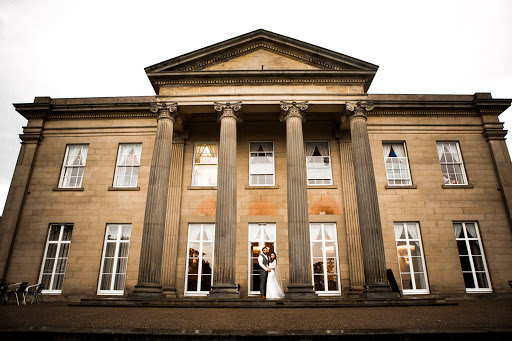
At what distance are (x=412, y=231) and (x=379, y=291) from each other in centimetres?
505

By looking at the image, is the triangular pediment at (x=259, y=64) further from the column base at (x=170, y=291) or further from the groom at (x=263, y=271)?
the column base at (x=170, y=291)

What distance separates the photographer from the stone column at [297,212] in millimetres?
10938

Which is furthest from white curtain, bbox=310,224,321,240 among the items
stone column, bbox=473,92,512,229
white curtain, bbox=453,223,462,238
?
stone column, bbox=473,92,512,229

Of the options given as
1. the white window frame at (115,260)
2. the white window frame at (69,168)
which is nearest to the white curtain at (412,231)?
the white window frame at (115,260)

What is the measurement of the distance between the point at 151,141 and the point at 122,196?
10.3 feet

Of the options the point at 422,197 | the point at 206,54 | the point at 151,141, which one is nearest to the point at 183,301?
the point at 151,141

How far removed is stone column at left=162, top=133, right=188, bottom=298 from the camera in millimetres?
13594

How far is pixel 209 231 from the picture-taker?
1467 centimetres

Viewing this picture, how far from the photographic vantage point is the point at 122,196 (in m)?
15.1

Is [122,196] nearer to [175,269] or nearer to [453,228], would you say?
[175,269]

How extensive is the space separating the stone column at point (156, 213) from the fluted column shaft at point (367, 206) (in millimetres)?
7726

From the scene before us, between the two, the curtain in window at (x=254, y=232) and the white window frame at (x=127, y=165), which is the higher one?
the white window frame at (x=127, y=165)

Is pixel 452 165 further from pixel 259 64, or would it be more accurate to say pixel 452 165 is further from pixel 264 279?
pixel 264 279

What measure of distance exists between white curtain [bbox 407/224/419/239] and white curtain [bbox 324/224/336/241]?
11.6ft
